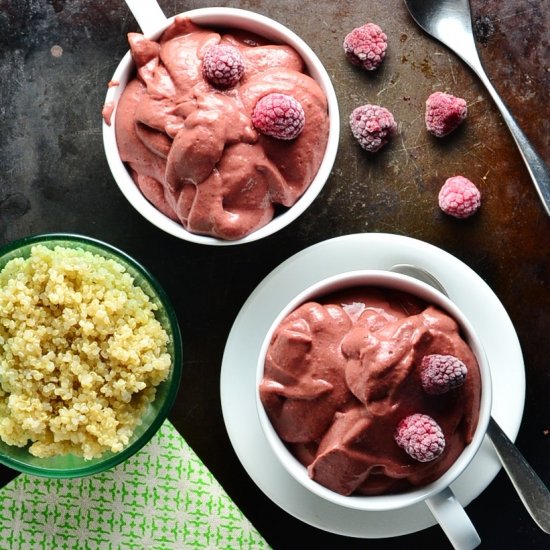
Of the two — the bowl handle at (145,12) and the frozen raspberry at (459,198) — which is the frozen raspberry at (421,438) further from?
the bowl handle at (145,12)

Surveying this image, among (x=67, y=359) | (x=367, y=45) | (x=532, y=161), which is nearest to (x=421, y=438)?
(x=67, y=359)

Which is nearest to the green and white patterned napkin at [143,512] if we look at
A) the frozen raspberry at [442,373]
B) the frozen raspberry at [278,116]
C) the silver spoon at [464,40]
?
the frozen raspberry at [442,373]

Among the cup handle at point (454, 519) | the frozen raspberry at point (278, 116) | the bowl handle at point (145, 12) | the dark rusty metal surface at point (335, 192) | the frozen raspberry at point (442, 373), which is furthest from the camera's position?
the dark rusty metal surface at point (335, 192)

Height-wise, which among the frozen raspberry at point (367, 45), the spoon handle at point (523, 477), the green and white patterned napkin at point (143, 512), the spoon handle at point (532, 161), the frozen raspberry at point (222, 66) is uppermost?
the frozen raspberry at point (222, 66)

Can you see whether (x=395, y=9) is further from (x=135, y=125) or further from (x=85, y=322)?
(x=85, y=322)

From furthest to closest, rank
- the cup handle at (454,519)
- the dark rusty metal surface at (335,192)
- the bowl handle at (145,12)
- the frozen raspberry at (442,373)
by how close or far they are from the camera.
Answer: the dark rusty metal surface at (335,192)
the bowl handle at (145,12)
the cup handle at (454,519)
the frozen raspberry at (442,373)
